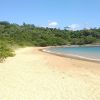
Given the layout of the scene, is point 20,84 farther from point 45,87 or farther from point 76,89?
point 76,89

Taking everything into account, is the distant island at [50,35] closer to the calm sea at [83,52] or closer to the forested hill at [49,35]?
the forested hill at [49,35]

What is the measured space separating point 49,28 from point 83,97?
126448 mm

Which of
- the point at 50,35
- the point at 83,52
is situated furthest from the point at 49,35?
the point at 83,52

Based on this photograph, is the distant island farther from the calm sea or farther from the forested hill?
the calm sea

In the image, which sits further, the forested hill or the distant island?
the forested hill

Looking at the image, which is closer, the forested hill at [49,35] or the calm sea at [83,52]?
the calm sea at [83,52]

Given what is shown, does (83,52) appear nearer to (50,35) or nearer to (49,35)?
(49,35)

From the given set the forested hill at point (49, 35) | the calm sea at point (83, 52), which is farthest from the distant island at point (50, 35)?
the calm sea at point (83, 52)

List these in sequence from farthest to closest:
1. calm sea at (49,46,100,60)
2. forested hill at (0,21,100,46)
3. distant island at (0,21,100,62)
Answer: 1. forested hill at (0,21,100,46)
2. distant island at (0,21,100,62)
3. calm sea at (49,46,100,60)

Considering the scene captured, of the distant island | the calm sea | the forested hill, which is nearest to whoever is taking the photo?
the calm sea

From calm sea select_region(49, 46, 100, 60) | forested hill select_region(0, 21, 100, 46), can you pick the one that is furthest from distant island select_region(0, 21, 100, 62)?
calm sea select_region(49, 46, 100, 60)

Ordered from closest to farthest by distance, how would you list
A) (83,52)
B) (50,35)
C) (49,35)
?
(83,52) → (49,35) → (50,35)

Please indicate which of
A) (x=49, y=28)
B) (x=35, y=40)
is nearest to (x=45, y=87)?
(x=35, y=40)

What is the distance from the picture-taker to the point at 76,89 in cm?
1066
